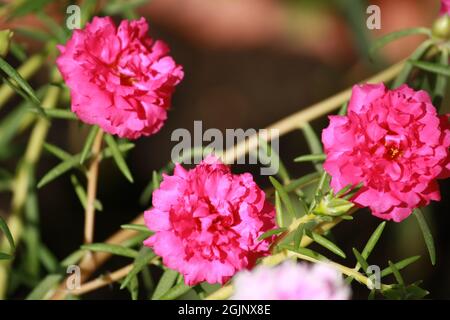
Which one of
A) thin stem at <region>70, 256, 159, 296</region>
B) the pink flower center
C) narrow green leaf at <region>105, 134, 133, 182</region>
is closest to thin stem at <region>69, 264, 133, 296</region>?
thin stem at <region>70, 256, 159, 296</region>

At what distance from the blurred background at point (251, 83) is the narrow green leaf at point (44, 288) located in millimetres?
323

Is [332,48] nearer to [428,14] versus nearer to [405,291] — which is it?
[428,14]

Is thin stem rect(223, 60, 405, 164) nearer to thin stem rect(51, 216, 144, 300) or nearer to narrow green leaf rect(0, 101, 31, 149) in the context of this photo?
thin stem rect(51, 216, 144, 300)

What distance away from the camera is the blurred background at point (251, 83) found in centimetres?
131

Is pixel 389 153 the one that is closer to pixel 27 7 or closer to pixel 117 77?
pixel 117 77

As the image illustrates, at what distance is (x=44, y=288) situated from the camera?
0.88m

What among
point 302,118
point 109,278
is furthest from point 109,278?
point 302,118

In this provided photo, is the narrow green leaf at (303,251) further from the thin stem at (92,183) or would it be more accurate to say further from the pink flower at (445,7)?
the pink flower at (445,7)

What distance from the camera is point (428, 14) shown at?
1.69m

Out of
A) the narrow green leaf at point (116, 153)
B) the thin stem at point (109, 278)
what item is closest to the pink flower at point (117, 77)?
the narrow green leaf at point (116, 153)

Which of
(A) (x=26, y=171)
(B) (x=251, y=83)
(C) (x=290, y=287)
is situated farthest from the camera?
(B) (x=251, y=83)

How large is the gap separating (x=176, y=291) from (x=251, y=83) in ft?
3.17

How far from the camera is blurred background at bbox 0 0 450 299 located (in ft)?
4.31

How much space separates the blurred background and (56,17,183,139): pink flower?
0.43m
